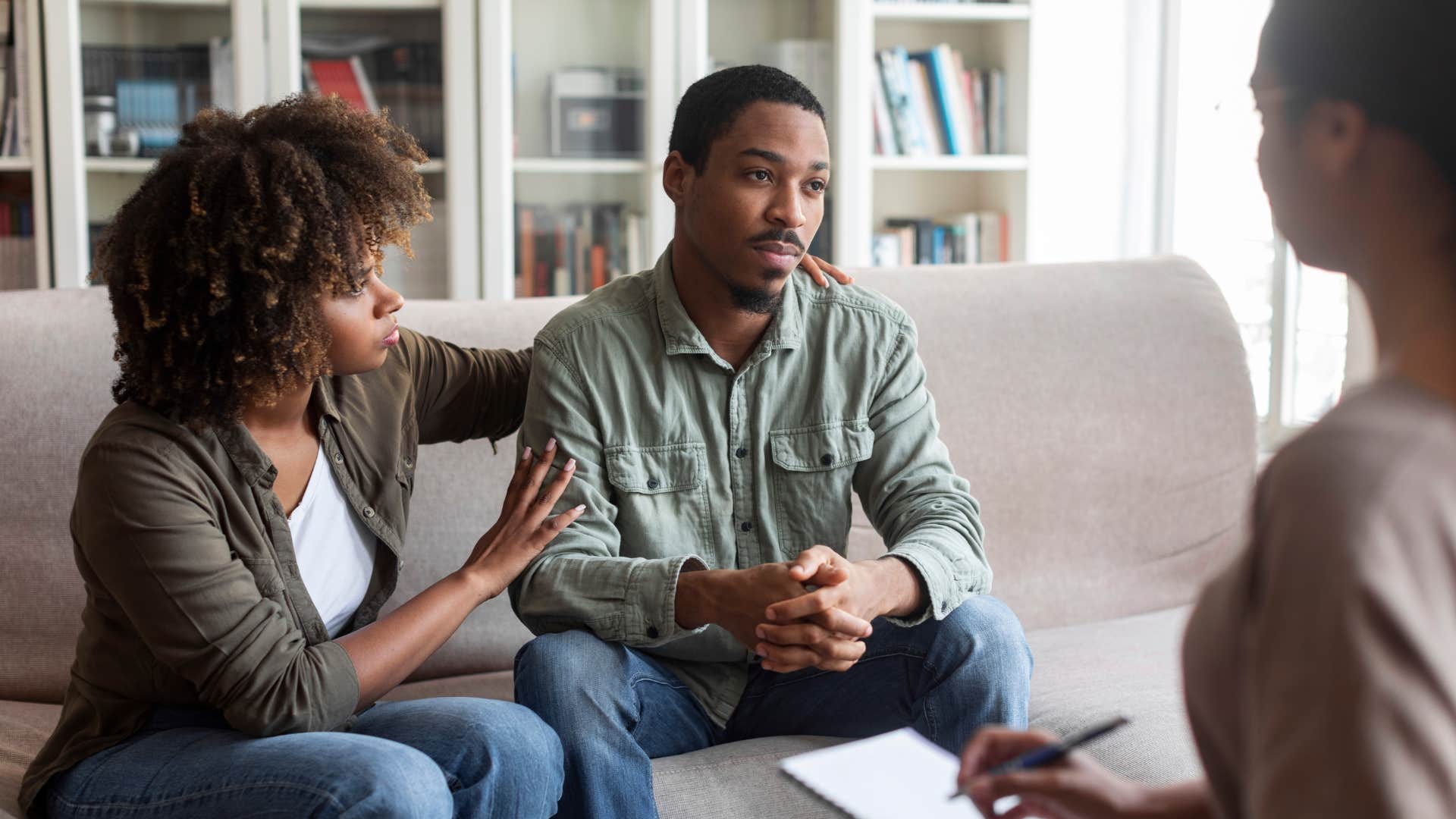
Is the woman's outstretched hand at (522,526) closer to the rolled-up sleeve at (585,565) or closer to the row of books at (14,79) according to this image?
the rolled-up sleeve at (585,565)

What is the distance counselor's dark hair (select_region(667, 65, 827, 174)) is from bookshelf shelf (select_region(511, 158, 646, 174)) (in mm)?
1545

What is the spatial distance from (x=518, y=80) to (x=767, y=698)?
2006mm

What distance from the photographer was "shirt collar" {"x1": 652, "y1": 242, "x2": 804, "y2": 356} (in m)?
1.54

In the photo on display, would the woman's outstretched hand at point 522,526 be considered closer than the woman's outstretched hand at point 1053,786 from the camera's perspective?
No

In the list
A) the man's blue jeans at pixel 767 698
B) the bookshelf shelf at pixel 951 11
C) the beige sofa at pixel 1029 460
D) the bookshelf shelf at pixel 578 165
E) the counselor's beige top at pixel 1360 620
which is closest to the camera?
the counselor's beige top at pixel 1360 620

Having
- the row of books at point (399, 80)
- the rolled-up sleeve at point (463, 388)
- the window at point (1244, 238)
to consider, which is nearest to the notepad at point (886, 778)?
the rolled-up sleeve at point (463, 388)

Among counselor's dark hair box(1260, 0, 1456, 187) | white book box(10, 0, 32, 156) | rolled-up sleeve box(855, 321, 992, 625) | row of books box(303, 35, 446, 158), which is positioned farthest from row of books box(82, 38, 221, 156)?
counselor's dark hair box(1260, 0, 1456, 187)

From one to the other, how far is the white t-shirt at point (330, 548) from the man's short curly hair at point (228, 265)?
0.13m

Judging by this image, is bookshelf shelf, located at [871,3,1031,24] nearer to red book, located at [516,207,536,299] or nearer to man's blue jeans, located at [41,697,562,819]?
red book, located at [516,207,536,299]

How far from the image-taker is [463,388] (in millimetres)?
1562

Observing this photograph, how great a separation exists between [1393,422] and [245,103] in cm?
286

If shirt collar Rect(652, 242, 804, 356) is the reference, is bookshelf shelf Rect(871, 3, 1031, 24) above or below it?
above

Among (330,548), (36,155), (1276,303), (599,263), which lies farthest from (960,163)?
(330,548)

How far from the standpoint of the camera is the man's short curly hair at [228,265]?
3.85ft
